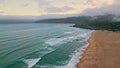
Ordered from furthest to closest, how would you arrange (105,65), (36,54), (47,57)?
(36,54) → (47,57) → (105,65)

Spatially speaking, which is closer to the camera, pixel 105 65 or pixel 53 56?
pixel 105 65

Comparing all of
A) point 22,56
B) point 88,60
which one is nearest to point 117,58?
point 88,60

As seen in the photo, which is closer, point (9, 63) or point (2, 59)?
point (9, 63)

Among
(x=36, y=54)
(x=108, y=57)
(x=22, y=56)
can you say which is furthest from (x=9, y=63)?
(x=108, y=57)

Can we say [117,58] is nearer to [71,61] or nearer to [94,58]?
[94,58]

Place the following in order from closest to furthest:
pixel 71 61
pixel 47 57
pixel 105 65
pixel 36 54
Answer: pixel 105 65, pixel 71 61, pixel 47 57, pixel 36 54

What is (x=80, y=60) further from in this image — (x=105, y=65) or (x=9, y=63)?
(x=9, y=63)

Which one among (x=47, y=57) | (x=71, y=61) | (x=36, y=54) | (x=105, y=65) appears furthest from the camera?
(x=36, y=54)
